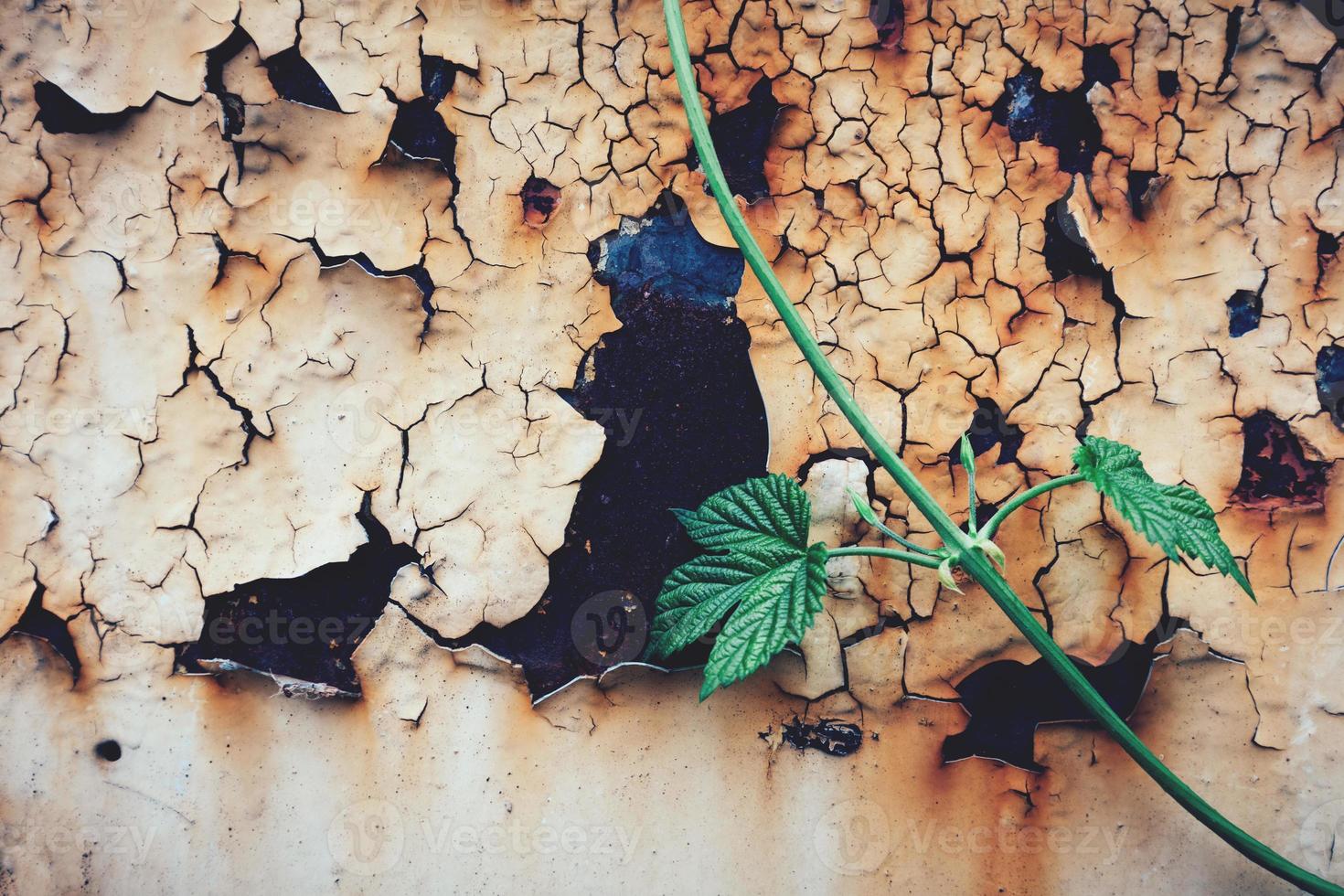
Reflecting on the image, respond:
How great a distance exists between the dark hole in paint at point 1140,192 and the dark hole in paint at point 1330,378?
360mm

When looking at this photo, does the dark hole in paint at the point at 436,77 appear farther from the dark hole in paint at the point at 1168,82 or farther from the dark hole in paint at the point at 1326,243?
the dark hole in paint at the point at 1326,243

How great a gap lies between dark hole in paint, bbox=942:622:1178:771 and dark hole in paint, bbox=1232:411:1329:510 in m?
0.25

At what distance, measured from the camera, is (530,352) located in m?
1.31

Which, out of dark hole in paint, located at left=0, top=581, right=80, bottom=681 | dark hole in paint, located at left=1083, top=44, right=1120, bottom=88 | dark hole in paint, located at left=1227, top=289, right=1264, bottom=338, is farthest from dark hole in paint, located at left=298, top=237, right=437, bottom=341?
dark hole in paint, located at left=1227, top=289, right=1264, bottom=338

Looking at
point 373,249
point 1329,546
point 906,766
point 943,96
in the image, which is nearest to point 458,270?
point 373,249

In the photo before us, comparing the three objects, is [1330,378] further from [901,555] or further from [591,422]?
[591,422]

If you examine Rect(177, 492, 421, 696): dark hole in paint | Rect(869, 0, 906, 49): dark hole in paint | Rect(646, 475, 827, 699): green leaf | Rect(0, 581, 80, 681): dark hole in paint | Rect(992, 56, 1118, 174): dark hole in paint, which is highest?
Rect(869, 0, 906, 49): dark hole in paint

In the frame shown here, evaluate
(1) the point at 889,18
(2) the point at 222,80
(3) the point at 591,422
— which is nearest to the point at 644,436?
(3) the point at 591,422

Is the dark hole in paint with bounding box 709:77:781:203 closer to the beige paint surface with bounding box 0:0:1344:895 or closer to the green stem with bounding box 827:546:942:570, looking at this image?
the beige paint surface with bounding box 0:0:1344:895

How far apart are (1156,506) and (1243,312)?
18.7 inches

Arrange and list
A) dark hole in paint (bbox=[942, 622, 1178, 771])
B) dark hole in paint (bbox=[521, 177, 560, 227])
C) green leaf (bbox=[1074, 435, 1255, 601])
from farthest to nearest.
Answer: dark hole in paint (bbox=[521, 177, 560, 227]), dark hole in paint (bbox=[942, 622, 1178, 771]), green leaf (bbox=[1074, 435, 1255, 601])

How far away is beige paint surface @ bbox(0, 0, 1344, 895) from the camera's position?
4.02 ft

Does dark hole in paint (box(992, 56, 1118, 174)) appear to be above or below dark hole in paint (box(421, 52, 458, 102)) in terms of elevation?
above

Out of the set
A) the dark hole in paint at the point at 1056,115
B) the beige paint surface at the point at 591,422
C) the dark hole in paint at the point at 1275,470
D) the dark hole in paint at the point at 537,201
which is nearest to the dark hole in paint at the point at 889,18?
the beige paint surface at the point at 591,422
